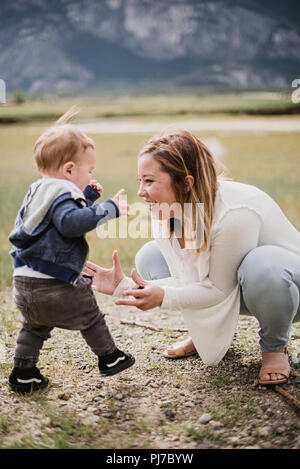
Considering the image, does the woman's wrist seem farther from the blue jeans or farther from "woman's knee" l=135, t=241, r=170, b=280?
the blue jeans

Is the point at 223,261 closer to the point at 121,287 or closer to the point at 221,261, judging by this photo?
the point at 221,261

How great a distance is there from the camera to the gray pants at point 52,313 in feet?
6.63

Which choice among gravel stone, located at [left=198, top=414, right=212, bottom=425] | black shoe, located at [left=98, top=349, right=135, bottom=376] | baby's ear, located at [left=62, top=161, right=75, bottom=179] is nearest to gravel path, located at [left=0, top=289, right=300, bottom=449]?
gravel stone, located at [left=198, top=414, right=212, bottom=425]

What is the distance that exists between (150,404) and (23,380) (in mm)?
602

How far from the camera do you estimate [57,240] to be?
1.99 meters

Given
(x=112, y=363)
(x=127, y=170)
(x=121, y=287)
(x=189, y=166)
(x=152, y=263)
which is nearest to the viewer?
(x=189, y=166)

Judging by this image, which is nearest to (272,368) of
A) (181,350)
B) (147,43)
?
(181,350)

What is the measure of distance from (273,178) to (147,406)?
9126 millimetres

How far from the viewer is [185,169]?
214 centimetres

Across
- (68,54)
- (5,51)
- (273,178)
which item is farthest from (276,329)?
(68,54)

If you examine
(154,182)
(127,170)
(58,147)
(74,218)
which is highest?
(58,147)

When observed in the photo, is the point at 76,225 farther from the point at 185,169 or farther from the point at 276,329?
the point at 276,329

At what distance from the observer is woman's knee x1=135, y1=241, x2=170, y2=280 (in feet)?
8.93

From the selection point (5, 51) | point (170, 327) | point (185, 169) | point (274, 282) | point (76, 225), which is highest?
point (5, 51)
